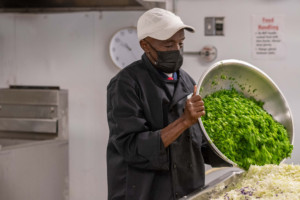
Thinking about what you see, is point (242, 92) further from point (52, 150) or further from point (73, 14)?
point (73, 14)

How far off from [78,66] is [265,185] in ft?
8.15

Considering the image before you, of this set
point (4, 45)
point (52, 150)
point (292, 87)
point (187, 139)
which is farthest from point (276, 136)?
point (4, 45)

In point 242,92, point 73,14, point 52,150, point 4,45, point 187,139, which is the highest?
point 73,14

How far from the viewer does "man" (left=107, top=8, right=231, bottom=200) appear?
1.87 meters

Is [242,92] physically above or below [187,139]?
above

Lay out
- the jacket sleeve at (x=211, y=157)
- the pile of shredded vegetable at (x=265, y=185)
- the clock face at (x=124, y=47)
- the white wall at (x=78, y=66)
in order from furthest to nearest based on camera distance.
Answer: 1. the white wall at (x=78, y=66)
2. the clock face at (x=124, y=47)
3. the jacket sleeve at (x=211, y=157)
4. the pile of shredded vegetable at (x=265, y=185)

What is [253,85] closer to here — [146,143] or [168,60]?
[168,60]

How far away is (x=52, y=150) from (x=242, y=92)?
6.02 feet

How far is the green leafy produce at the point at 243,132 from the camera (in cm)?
198

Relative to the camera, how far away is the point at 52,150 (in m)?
3.51

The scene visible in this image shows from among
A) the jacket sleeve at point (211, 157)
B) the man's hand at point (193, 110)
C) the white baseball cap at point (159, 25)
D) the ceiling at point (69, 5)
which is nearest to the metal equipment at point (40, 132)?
the ceiling at point (69, 5)

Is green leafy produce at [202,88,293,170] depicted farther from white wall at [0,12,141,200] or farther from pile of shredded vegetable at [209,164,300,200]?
white wall at [0,12,141,200]

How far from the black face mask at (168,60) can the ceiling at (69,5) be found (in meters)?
1.52

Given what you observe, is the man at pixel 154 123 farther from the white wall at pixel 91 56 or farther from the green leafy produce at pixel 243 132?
the white wall at pixel 91 56
